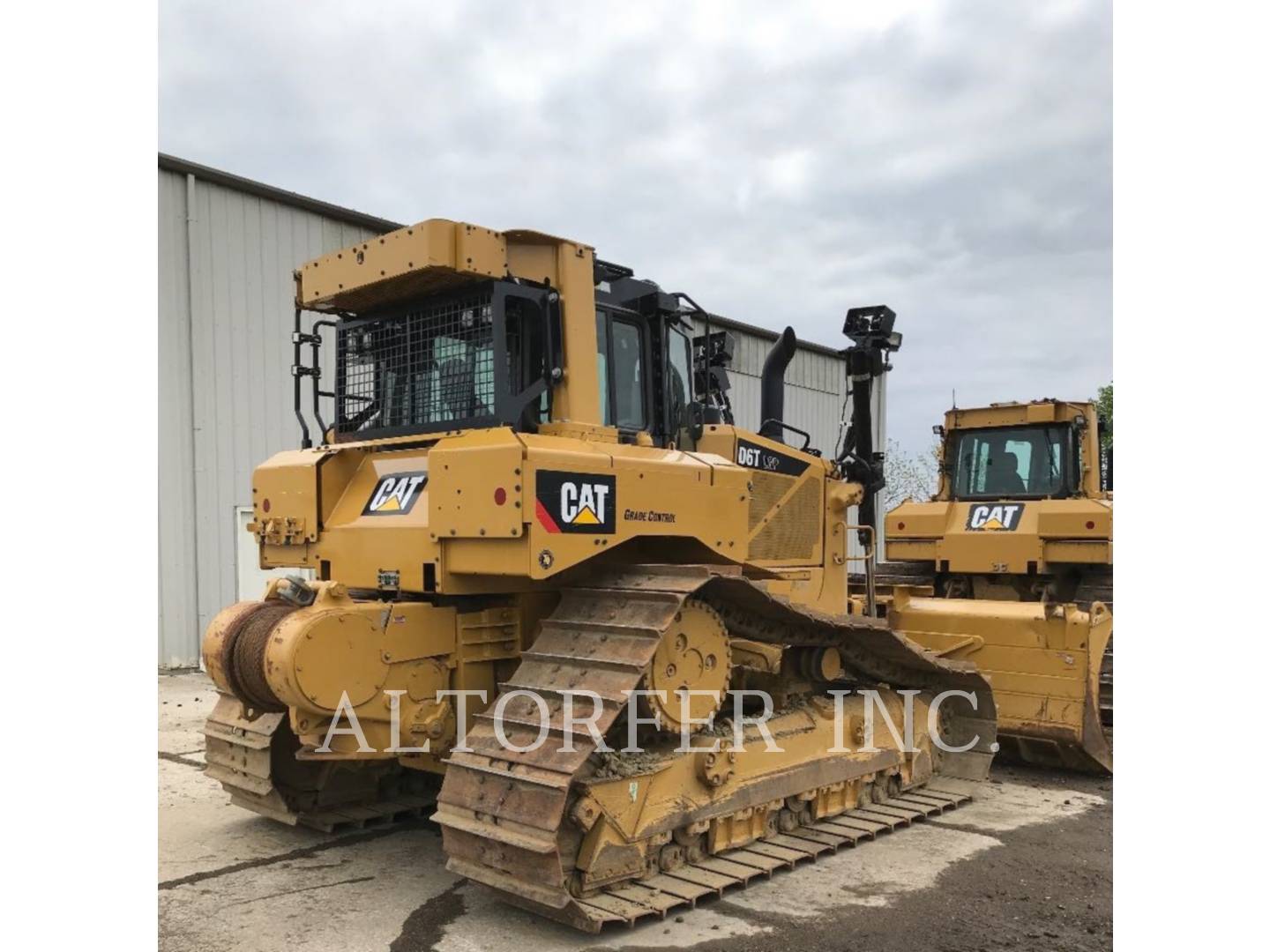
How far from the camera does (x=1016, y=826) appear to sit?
22.1 feet

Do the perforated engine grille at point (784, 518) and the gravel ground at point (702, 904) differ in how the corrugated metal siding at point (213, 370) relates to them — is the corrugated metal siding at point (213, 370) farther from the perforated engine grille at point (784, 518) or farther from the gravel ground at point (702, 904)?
the perforated engine grille at point (784, 518)

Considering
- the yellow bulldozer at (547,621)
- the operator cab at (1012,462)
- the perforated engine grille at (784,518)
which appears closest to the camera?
the yellow bulldozer at (547,621)

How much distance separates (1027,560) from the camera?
9.74 metres

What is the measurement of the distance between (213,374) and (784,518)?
8773 millimetres

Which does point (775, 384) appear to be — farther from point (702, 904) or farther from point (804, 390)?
point (804, 390)

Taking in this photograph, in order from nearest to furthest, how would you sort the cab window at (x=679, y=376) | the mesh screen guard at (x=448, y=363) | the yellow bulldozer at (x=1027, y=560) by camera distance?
the mesh screen guard at (x=448, y=363) < the cab window at (x=679, y=376) < the yellow bulldozer at (x=1027, y=560)

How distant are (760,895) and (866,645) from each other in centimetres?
224

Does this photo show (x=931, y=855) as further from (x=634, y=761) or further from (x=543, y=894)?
(x=543, y=894)

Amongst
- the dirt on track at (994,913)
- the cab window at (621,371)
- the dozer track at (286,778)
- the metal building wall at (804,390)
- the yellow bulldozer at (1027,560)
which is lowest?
the dirt on track at (994,913)

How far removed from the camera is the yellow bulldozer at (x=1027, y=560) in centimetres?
792

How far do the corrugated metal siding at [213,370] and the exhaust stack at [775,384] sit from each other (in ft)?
25.8

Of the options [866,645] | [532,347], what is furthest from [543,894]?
[866,645]

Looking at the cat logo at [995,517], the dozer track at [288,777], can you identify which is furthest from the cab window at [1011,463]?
the dozer track at [288,777]

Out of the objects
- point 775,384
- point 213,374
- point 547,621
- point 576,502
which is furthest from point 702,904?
point 213,374
